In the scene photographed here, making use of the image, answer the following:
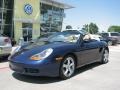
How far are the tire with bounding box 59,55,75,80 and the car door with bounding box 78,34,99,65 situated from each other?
0.41m

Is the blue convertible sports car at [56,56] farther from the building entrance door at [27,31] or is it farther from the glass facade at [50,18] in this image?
the glass facade at [50,18]

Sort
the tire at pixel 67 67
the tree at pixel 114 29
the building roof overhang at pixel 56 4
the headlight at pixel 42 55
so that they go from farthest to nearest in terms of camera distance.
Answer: the tree at pixel 114 29 → the building roof overhang at pixel 56 4 → the tire at pixel 67 67 → the headlight at pixel 42 55

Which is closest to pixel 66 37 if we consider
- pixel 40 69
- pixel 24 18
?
pixel 40 69

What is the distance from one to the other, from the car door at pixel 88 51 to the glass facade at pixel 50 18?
2150 cm

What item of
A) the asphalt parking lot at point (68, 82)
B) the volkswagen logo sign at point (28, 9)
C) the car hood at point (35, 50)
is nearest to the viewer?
the asphalt parking lot at point (68, 82)

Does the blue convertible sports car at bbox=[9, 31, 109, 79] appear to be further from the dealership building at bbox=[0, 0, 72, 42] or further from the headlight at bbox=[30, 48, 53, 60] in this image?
the dealership building at bbox=[0, 0, 72, 42]

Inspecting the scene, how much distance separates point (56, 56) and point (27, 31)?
2114cm

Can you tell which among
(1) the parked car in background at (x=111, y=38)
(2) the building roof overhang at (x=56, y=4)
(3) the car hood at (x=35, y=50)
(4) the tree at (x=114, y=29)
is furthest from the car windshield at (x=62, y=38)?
(4) the tree at (x=114, y=29)

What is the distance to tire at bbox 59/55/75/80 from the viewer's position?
20.1ft

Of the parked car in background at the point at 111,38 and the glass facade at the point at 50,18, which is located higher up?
the glass facade at the point at 50,18

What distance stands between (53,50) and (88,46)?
182 centimetres

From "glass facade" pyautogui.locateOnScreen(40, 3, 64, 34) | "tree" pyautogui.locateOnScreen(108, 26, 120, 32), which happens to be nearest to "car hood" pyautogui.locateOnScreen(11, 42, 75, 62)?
"glass facade" pyautogui.locateOnScreen(40, 3, 64, 34)

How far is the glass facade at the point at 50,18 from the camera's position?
99.0ft

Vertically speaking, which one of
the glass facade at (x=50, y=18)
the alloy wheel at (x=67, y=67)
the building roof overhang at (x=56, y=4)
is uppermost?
the building roof overhang at (x=56, y=4)
